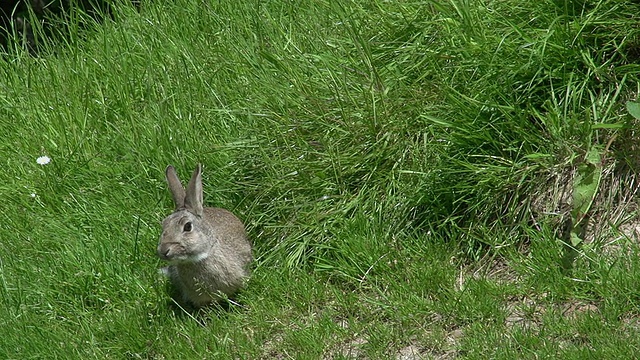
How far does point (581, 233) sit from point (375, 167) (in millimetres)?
1071

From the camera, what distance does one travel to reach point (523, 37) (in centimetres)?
535

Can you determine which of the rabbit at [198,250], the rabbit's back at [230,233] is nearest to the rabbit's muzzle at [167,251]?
the rabbit at [198,250]

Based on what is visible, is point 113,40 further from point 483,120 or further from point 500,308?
→ point 500,308

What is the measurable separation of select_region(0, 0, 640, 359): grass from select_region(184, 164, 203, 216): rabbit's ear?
31 centimetres

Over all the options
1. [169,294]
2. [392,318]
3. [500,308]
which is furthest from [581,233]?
[169,294]

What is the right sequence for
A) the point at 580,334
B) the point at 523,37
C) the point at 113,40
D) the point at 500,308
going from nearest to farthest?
the point at 580,334 < the point at 500,308 < the point at 523,37 < the point at 113,40

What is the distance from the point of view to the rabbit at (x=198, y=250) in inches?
Answer: 208

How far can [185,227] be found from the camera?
17.4 feet

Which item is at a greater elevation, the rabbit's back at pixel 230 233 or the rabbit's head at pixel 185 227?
the rabbit's head at pixel 185 227

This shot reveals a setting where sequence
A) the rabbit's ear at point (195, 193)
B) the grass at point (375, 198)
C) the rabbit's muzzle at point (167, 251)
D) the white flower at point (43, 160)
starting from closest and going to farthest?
the grass at point (375, 198), the rabbit's muzzle at point (167, 251), the rabbit's ear at point (195, 193), the white flower at point (43, 160)

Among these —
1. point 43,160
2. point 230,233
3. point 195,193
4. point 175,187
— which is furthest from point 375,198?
point 43,160

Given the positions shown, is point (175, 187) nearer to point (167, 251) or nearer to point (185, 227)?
point (185, 227)

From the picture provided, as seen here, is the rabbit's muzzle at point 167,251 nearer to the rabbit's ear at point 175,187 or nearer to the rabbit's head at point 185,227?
the rabbit's head at point 185,227

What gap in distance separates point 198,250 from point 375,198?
0.91 meters
